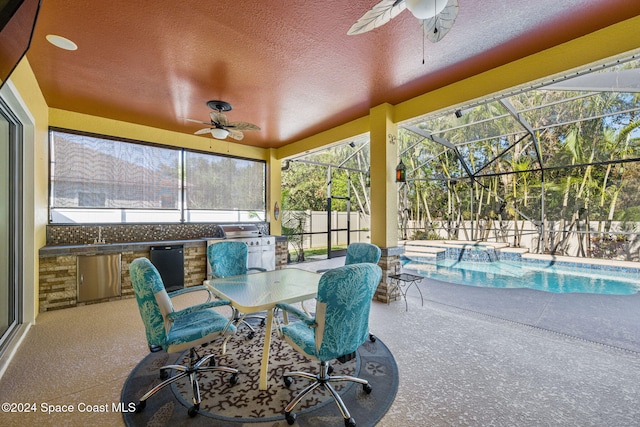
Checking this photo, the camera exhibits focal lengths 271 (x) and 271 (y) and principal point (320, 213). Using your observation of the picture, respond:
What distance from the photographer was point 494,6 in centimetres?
216

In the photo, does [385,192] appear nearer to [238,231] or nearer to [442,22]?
[442,22]

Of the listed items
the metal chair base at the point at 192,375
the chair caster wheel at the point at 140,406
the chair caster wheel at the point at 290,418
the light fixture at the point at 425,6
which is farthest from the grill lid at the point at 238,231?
the light fixture at the point at 425,6

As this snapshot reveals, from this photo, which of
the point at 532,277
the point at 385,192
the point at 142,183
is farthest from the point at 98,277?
the point at 532,277

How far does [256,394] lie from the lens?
6.56ft

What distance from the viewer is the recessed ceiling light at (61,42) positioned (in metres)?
2.51

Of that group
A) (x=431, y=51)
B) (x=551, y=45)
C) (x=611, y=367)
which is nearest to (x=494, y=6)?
(x=431, y=51)

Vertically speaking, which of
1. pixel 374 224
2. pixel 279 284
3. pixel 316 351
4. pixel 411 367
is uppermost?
pixel 374 224

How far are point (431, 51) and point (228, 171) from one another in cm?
474

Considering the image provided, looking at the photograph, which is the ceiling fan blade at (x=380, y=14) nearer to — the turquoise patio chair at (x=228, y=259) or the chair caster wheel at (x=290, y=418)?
the chair caster wheel at (x=290, y=418)

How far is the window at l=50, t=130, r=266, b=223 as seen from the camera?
14.4 feet

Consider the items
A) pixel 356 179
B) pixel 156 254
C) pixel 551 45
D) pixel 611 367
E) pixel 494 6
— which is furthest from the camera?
pixel 356 179

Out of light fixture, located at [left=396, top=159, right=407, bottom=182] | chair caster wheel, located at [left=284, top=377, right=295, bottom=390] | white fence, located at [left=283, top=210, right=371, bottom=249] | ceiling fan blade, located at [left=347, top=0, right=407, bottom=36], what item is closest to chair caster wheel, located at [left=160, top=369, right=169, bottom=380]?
chair caster wheel, located at [left=284, top=377, right=295, bottom=390]

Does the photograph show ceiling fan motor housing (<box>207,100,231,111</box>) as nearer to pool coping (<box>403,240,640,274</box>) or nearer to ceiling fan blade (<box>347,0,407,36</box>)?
ceiling fan blade (<box>347,0,407,36</box>)

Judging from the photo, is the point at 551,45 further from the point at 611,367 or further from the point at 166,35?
the point at 166,35
